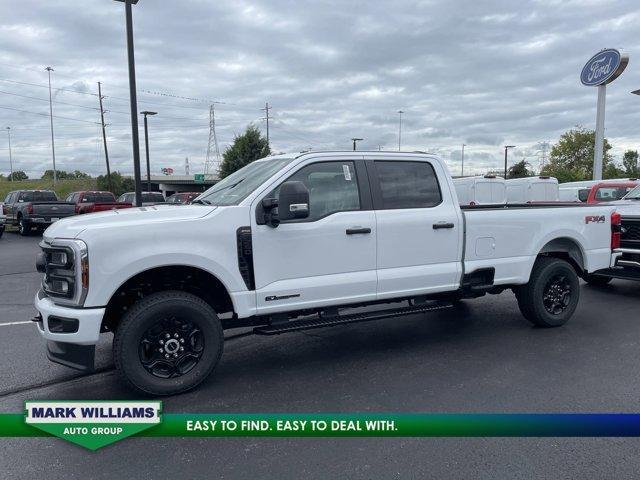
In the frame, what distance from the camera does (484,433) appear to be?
72.2 inches

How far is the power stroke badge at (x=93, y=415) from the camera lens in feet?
6.59

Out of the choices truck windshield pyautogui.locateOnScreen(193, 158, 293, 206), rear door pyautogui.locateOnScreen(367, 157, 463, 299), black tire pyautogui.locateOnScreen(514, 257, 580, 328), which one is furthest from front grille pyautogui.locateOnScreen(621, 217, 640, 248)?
truck windshield pyautogui.locateOnScreen(193, 158, 293, 206)

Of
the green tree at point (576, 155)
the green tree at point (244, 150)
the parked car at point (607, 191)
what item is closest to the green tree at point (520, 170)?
the green tree at point (576, 155)

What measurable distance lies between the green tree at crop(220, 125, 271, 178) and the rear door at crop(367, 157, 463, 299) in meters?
35.7

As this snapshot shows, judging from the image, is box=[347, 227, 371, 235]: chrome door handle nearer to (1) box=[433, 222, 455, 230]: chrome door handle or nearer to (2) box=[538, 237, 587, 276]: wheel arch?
(1) box=[433, 222, 455, 230]: chrome door handle

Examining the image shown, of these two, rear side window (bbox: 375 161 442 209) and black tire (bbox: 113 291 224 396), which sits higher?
rear side window (bbox: 375 161 442 209)

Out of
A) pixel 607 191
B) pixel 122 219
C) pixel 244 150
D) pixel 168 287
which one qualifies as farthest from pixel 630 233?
pixel 244 150

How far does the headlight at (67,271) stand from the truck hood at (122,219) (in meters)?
0.09

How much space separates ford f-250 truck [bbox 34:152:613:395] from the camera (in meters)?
4.10

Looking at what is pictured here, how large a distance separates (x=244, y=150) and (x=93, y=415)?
39.8 m

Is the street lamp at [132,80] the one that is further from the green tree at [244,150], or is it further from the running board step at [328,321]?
the green tree at [244,150]

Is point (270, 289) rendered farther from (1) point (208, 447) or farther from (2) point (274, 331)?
(1) point (208, 447)

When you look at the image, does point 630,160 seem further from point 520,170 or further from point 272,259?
point 272,259

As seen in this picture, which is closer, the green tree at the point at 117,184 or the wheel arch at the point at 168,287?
the wheel arch at the point at 168,287
